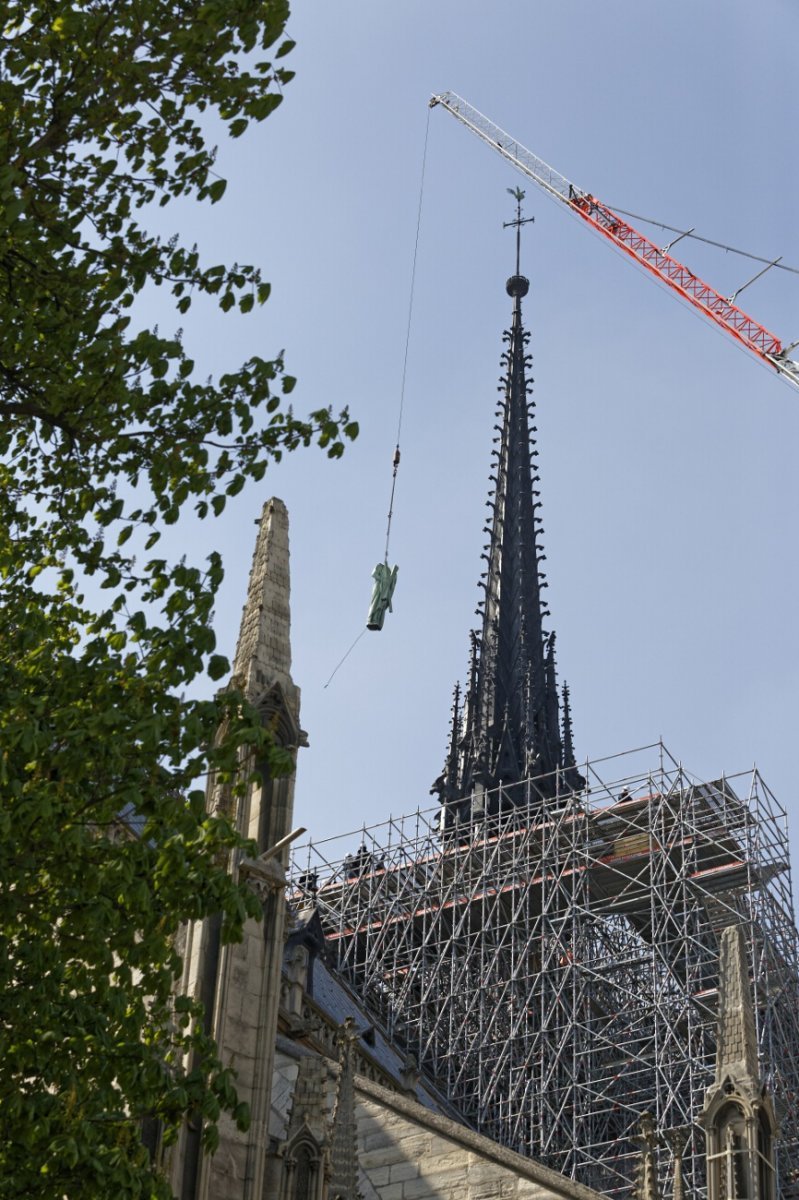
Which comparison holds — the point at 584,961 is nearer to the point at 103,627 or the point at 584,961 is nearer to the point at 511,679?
the point at 511,679

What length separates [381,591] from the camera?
47531 mm

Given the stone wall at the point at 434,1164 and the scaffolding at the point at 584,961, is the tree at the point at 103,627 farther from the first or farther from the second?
the scaffolding at the point at 584,961

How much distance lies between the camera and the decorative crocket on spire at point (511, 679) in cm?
5797

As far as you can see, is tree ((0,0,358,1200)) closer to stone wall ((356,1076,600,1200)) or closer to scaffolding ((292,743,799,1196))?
stone wall ((356,1076,600,1200))

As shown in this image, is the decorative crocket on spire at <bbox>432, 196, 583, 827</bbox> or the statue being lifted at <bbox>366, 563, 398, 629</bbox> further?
the decorative crocket on spire at <bbox>432, 196, 583, 827</bbox>

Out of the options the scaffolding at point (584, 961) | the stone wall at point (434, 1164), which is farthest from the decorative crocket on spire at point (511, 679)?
the stone wall at point (434, 1164)

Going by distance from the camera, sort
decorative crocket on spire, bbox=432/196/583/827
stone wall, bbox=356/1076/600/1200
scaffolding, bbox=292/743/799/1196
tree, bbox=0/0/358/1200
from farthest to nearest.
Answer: decorative crocket on spire, bbox=432/196/583/827
scaffolding, bbox=292/743/799/1196
stone wall, bbox=356/1076/600/1200
tree, bbox=0/0/358/1200

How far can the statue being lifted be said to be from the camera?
4653 centimetres

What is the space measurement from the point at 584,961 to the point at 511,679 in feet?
63.5

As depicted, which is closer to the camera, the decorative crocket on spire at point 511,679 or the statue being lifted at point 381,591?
the statue being lifted at point 381,591

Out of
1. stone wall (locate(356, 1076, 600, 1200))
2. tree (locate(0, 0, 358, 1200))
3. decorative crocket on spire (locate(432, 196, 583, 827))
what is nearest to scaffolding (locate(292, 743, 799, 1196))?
decorative crocket on spire (locate(432, 196, 583, 827))

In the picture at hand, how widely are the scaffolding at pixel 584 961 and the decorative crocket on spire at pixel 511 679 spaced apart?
13.8 feet

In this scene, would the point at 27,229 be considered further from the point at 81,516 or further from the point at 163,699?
the point at 163,699

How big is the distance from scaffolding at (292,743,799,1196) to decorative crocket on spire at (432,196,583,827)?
420 cm
